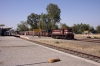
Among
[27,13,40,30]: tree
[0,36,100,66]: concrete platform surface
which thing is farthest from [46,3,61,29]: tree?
[0,36,100,66]: concrete platform surface

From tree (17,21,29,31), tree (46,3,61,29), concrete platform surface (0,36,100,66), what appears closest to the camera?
concrete platform surface (0,36,100,66)

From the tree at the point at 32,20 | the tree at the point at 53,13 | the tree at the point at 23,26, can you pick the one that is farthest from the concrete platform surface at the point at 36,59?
the tree at the point at 23,26

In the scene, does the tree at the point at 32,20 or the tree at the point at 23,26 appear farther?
the tree at the point at 23,26

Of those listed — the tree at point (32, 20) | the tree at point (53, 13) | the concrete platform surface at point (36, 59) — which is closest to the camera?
the concrete platform surface at point (36, 59)

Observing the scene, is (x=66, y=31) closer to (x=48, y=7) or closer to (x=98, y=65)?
(x=98, y=65)

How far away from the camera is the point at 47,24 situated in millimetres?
109312

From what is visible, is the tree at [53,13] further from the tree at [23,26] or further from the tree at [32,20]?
the tree at [23,26]

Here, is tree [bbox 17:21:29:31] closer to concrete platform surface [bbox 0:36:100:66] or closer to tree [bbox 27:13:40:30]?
tree [bbox 27:13:40:30]

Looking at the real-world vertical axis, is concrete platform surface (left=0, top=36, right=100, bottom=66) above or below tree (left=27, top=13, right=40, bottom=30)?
below

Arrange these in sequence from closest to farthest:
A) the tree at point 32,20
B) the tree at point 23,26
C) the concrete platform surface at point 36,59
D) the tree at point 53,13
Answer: the concrete platform surface at point 36,59 → the tree at point 53,13 → the tree at point 32,20 → the tree at point 23,26

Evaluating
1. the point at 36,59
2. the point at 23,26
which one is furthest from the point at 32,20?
the point at 36,59

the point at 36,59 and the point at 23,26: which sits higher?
the point at 23,26

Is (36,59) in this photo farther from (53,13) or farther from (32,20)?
(32,20)

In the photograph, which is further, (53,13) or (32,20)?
(32,20)
